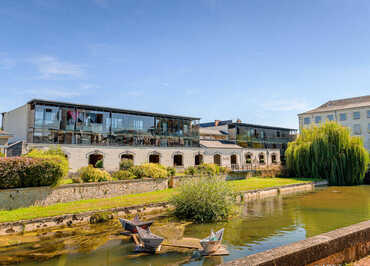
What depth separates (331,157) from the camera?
27875mm

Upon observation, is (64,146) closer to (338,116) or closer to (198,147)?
(198,147)

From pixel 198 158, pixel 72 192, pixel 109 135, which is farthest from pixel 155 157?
pixel 72 192

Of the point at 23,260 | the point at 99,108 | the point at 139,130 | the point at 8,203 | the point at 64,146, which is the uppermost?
the point at 99,108

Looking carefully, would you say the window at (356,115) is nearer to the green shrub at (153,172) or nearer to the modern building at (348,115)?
the modern building at (348,115)

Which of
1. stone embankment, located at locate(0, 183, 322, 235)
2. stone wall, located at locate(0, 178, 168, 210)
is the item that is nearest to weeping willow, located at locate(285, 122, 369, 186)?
stone embankment, located at locate(0, 183, 322, 235)

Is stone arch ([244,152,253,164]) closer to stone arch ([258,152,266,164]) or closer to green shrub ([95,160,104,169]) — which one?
stone arch ([258,152,266,164])

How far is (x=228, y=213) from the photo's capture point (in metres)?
12.9

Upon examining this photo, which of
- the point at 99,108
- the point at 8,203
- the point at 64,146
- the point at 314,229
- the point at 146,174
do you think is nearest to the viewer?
the point at 314,229

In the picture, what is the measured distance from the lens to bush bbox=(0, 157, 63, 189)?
12.0 metres

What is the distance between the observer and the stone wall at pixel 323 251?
407 centimetres

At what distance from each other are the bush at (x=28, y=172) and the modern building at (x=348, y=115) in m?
44.9

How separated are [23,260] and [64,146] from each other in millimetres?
17965

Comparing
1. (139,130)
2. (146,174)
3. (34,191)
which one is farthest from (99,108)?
(34,191)

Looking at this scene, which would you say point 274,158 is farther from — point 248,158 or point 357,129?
point 357,129
